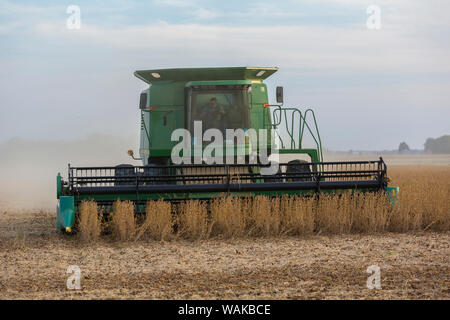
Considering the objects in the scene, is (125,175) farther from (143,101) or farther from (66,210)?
(143,101)

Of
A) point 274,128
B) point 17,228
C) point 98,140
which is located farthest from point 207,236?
point 98,140

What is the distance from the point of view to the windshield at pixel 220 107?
37.3 feet

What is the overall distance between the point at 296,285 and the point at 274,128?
17.6 feet

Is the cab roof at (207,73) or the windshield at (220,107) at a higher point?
the cab roof at (207,73)

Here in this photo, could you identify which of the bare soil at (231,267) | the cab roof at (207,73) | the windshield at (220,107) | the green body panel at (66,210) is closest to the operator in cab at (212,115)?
the windshield at (220,107)

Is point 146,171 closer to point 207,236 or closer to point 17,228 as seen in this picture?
point 207,236

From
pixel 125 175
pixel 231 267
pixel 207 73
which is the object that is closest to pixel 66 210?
pixel 125 175

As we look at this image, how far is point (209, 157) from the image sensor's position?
36.2ft

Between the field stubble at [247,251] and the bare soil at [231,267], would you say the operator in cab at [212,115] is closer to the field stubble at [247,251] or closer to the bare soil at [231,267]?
the field stubble at [247,251]

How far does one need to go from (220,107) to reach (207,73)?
0.82m

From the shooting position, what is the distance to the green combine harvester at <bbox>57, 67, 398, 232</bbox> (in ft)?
32.8

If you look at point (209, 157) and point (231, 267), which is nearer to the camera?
point (231, 267)

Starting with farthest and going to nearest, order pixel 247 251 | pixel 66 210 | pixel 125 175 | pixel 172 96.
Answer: pixel 172 96 → pixel 125 175 → pixel 66 210 → pixel 247 251

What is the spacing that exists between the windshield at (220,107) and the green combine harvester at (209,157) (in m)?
0.02
